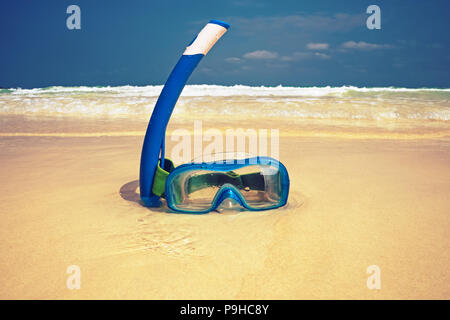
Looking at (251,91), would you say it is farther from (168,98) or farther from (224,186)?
(224,186)

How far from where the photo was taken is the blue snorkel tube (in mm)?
2072

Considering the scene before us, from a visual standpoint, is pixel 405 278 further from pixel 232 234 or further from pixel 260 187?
pixel 260 187

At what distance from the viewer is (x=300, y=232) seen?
6.01 feet

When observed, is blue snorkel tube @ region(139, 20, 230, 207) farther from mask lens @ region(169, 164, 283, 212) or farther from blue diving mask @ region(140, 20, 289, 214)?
mask lens @ region(169, 164, 283, 212)

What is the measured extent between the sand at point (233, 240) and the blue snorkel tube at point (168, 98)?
180 millimetres

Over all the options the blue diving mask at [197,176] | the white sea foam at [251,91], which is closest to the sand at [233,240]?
the blue diving mask at [197,176]

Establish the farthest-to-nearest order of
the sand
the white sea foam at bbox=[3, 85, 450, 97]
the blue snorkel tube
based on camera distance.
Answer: the white sea foam at bbox=[3, 85, 450, 97] → the blue snorkel tube → the sand

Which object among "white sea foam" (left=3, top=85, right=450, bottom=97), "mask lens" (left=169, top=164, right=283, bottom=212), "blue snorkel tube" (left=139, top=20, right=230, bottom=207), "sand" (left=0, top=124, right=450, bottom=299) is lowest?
"sand" (left=0, top=124, right=450, bottom=299)

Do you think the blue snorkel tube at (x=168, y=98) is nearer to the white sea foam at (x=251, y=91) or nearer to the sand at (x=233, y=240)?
the sand at (x=233, y=240)

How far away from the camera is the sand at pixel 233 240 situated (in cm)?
133

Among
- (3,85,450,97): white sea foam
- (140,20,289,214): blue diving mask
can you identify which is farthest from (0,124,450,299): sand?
(3,85,450,97): white sea foam

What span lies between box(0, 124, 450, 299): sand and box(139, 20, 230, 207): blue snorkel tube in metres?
0.18

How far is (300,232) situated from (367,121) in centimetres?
636

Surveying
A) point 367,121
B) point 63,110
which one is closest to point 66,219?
point 367,121
